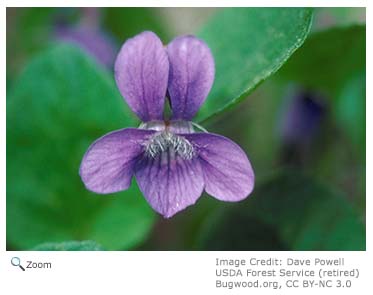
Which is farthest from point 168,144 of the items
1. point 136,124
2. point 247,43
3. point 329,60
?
point 329,60

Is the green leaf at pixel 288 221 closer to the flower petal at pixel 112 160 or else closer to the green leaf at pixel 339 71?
the green leaf at pixel 339 71

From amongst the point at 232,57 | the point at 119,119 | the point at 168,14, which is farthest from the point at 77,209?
the point at 168,14

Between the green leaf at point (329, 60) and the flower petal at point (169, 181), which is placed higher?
the green leaf at point (329, 60)

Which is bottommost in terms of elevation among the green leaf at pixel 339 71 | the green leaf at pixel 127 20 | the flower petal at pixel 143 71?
the flower petal at pixel 143 71
